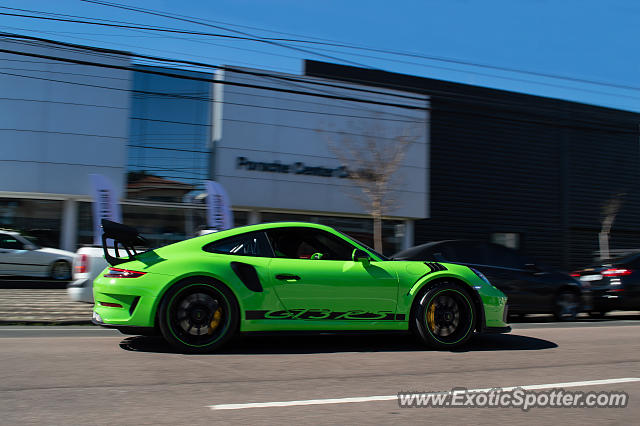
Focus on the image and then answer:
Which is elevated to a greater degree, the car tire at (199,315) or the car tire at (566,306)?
the car tire at (199,315)

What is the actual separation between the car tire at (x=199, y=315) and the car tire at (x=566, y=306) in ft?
22.6

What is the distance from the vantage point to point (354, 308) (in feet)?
18.0

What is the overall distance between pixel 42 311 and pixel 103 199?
7.09 m

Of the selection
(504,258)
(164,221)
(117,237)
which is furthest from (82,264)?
(164,221)

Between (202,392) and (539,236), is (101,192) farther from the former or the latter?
(539,236)

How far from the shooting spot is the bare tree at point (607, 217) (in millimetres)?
23719

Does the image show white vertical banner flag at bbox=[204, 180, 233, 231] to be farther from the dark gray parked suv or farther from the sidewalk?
the dark gray parked suv

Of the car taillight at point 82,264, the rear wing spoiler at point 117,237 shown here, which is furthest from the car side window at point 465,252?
the car taillight at point 82,264

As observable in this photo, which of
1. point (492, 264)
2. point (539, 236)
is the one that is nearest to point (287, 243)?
point (492, 264)

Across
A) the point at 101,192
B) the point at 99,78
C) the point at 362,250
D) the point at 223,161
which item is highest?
the point at 99,78

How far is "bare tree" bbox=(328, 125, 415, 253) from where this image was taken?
17656 millimetres

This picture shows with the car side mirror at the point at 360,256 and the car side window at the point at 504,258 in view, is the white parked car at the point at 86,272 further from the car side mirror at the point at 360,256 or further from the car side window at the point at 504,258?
the car side window at the point at 504,258

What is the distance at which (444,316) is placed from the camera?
19.0 feet

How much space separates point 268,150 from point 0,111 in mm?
8096
